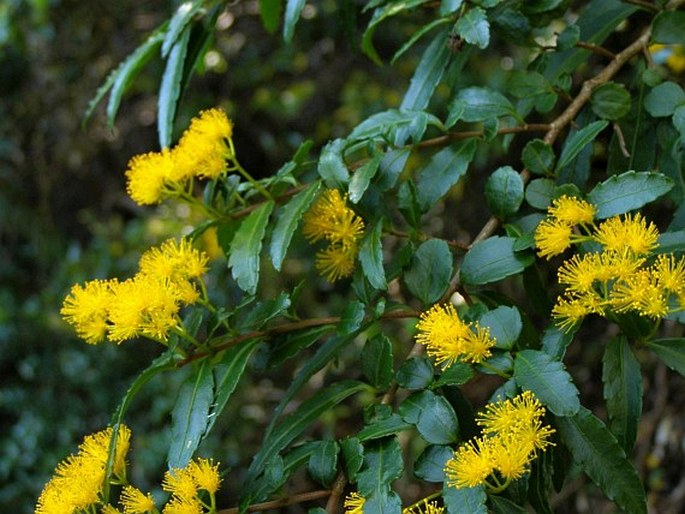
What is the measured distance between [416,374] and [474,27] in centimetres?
39

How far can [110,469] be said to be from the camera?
833mm

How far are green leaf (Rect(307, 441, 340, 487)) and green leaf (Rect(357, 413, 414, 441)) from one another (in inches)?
1.3

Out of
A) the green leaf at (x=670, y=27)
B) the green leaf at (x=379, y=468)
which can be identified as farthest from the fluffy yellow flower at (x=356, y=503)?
the green leaf at (x=670, y=27)

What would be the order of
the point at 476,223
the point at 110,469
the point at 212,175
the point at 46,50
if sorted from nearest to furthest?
the point at 110,469
the point at 212,175
the point at 476,223
the point at 46,50

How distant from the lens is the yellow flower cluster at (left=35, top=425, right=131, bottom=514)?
816 millimetres

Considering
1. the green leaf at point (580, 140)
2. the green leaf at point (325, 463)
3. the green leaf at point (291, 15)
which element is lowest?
the green leaf at point (325, 463)

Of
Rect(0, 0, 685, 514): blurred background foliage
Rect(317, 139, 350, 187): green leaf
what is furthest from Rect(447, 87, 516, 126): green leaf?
Rect(0, 0, 685, 514): blurred background foliage

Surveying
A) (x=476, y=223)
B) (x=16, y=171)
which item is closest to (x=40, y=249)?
Result: (x=16, y=171)

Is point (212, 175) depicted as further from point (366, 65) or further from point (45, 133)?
point (45, 133)

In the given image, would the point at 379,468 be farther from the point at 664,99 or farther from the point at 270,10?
the point at 270,10

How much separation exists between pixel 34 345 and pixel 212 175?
6.14ft

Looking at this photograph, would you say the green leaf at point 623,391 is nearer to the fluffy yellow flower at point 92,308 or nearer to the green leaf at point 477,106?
the green leaf at point 477,106

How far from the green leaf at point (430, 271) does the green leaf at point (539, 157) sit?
15cm

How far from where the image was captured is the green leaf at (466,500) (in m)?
0.71
